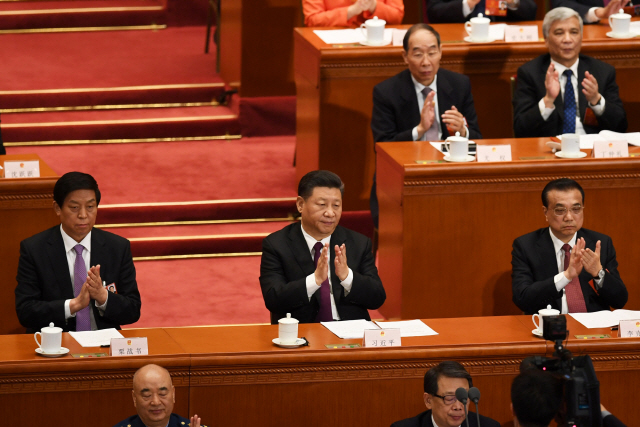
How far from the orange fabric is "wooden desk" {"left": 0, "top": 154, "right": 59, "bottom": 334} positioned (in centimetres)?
188

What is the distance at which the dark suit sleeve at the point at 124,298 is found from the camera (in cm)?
392

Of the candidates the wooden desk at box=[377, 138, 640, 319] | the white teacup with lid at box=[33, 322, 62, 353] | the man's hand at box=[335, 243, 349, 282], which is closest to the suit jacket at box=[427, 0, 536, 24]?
the wooden desk at box=[377, 138, 640, 319]

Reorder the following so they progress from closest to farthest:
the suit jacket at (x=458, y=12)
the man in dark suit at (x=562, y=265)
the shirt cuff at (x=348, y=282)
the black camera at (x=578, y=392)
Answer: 1. the black camera at (x=578, y=392)
2. the shirt cuff at (x=348, y=282)
3. the man in dark suit at (x=562, y=265)
4. the suit jacket at (x=458, y=12)

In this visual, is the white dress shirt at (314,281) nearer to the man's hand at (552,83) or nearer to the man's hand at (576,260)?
the man's hand at (576,260)

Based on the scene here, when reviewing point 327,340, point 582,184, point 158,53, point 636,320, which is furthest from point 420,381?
point 158,53

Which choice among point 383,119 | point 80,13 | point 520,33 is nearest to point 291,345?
point 383,119

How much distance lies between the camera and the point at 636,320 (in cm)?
367

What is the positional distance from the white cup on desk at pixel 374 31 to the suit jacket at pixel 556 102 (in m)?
0.68

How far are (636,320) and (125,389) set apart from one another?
1641 millimetres

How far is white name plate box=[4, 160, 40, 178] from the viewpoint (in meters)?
4.40

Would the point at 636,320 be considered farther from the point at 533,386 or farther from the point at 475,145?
the point at 475,145

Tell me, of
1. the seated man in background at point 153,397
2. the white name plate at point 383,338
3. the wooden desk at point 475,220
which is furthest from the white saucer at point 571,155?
the seated man in background at point 153,397

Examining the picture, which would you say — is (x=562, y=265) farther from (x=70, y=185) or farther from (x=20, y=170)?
(x=20, y=170)

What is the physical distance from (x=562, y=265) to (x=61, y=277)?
1.83m
